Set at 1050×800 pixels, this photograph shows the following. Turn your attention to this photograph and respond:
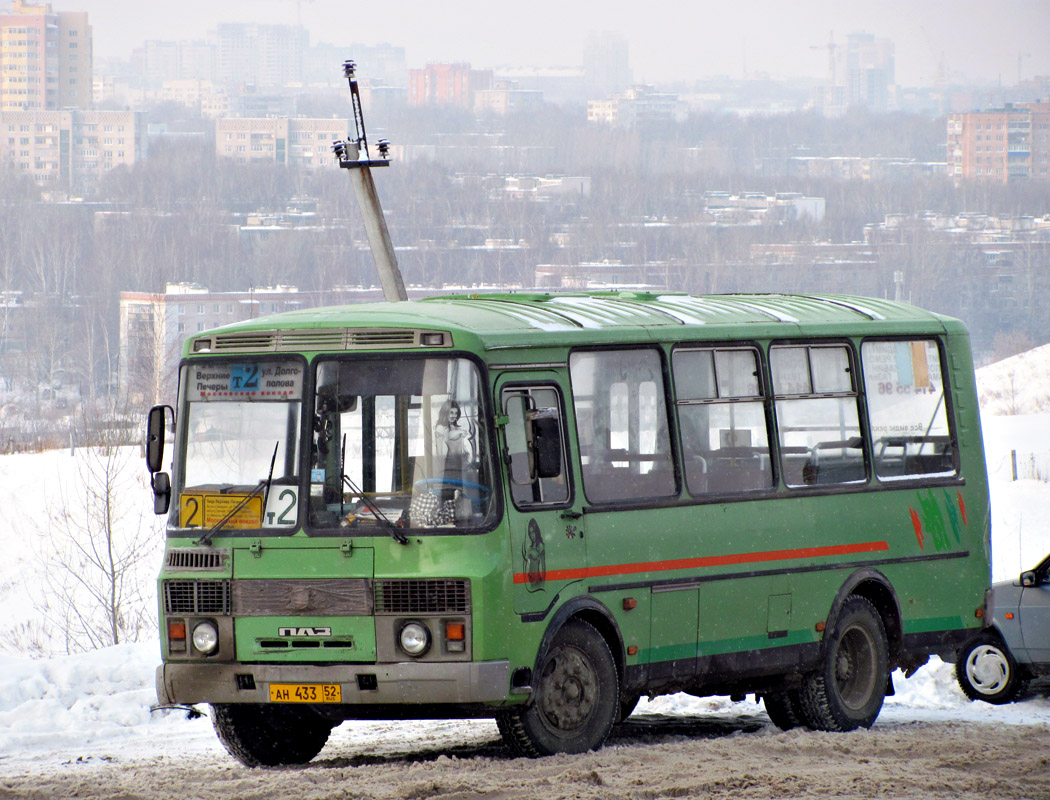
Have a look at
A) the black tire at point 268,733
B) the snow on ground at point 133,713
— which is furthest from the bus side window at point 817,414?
the black tire at point 268,733

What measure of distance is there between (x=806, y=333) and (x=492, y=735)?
3.36 m

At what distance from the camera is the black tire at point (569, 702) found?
29.7ft

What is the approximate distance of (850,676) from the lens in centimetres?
1170

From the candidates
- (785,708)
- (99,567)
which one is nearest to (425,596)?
(785,708)

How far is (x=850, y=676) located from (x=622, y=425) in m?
3.09

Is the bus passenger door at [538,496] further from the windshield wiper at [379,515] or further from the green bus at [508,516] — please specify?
the windshield wiper at [379,515]

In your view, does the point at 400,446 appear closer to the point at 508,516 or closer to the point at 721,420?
the point at 508,516

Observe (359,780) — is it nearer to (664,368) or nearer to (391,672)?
(391,672)

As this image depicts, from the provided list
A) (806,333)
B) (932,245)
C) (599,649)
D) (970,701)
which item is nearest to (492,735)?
(599,649)

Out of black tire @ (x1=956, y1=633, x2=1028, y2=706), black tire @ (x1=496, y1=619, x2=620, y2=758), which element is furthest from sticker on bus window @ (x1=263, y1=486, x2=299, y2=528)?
black tire @ (x1=956, y1=633, x2=1028, y2=706)

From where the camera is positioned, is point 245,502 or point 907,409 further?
point 907,409

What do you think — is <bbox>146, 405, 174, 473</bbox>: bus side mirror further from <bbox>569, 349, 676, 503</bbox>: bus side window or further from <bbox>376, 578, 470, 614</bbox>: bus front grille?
<bbox>569, 349, 676, 503</bbox>: bus side window

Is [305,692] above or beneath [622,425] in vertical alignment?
beneath

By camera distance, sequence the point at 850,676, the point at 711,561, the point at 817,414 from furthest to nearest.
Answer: the point at 850,676
the point at 817,414
the point at 711,561
